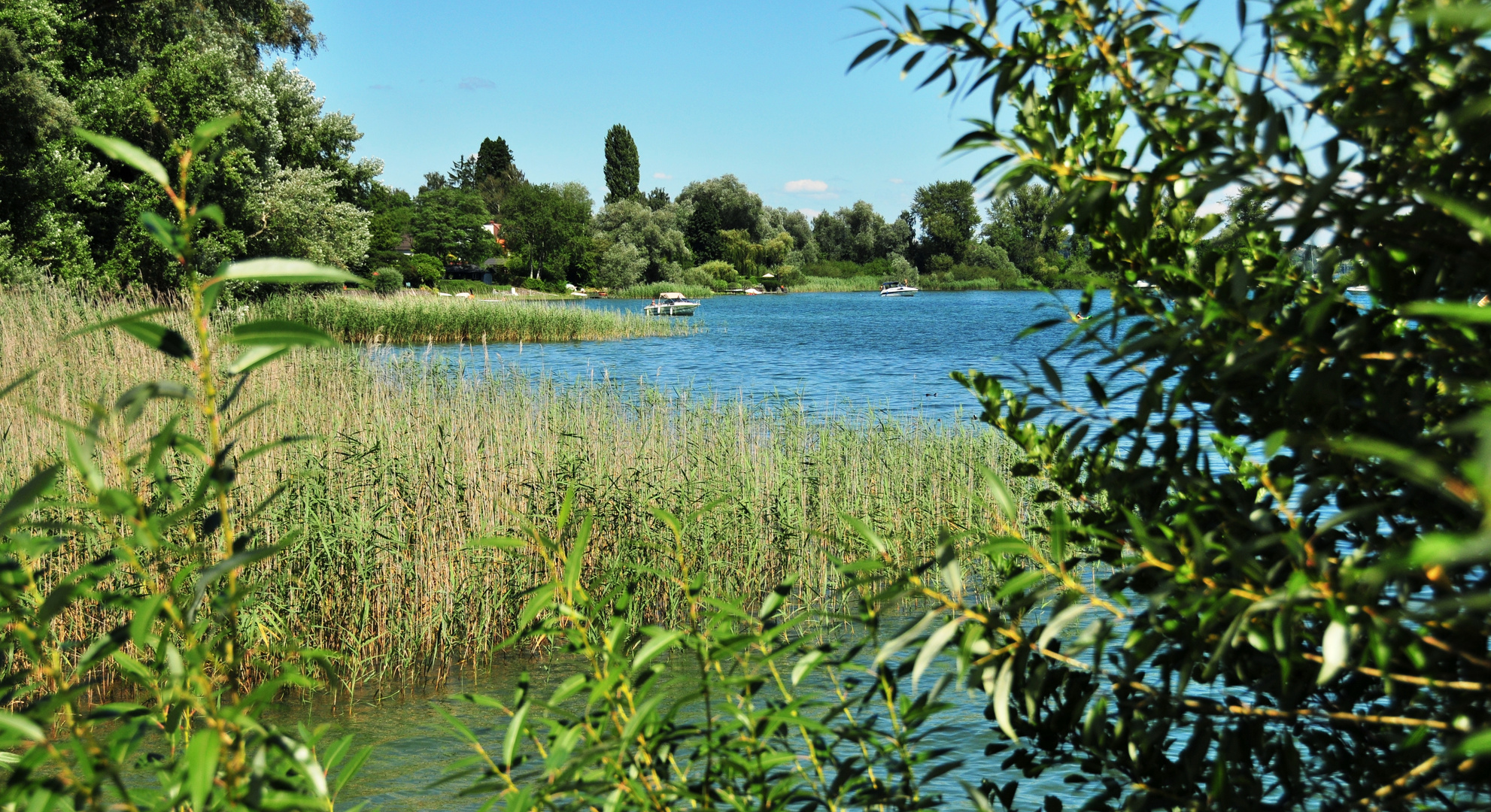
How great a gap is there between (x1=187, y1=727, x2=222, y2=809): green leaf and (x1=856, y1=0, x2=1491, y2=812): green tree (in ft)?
2.32

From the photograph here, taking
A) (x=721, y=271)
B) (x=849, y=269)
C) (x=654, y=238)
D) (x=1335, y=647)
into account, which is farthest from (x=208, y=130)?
(x=849, y=269)

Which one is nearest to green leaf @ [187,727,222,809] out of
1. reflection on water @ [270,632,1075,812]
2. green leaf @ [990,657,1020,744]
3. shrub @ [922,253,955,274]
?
green leaf @ [990,657,1020,744]

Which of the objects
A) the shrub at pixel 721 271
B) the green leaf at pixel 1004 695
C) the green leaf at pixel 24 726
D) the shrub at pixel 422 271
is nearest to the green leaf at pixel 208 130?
the green leaf at pixel 24 726

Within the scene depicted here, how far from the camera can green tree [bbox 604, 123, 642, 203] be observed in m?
85.9

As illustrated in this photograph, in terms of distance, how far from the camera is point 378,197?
2048 inches

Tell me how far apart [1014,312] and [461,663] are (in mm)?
42595

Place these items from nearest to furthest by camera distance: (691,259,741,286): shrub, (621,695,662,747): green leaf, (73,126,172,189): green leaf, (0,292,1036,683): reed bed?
(73,126,172,189): green leaf
(621,695,662,747): green leaf
(0,292,1036,683): reed bed
(691,259,741,286): shrub

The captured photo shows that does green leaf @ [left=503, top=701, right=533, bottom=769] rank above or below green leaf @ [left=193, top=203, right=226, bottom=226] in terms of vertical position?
below

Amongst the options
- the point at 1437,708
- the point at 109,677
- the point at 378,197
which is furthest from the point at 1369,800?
the point at 378,197

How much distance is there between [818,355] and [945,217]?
6401 centimetres

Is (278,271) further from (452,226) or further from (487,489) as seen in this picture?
(452,226)

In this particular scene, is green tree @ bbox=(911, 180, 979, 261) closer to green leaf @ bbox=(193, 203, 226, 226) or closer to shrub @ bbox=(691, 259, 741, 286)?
shrub @ bbox=(691, 259, 741, 286)

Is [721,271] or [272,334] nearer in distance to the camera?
[272,334]

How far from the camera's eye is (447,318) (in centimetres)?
2352
